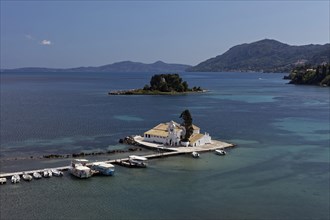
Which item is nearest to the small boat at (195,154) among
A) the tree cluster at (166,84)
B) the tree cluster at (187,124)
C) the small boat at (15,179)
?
the tree cluster at (187,124)

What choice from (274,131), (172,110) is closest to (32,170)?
(274,131)

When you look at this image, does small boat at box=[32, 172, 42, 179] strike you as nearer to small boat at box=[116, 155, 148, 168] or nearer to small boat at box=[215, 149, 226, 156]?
small boat at box=[116, 155, 148, 168]

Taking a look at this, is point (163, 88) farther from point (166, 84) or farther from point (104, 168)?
point (104, 168)

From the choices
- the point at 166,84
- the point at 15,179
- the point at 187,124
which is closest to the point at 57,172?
the point at 15,179

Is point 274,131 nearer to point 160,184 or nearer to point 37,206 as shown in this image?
point 160,184

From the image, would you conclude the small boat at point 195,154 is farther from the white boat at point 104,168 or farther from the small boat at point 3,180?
the small boat at point 3,180

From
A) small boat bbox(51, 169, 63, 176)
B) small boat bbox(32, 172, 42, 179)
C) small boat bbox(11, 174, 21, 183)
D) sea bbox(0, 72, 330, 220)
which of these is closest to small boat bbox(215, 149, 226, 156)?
sea bbox(0, 72, 330, 220)
